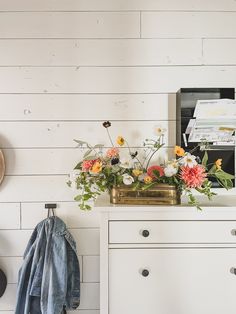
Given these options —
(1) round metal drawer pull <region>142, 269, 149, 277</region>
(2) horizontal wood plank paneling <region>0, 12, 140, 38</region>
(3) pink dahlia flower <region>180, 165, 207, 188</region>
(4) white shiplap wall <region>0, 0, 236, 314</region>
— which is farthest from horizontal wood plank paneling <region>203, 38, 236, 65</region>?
(1) round metal drawer pull <region>142, 269, 149, 277</region>

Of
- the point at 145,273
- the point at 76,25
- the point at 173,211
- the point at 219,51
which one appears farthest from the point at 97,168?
the point at 219,51

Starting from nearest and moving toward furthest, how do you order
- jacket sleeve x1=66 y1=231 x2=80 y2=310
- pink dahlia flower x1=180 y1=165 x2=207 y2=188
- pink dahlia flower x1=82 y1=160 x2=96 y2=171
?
pink dahlia flower x1=180 y1=165 x2=207 y2=188
pink dahlia flower x1=82 y1=160 x2=96 y2=171
jacket sleeve x1=66 y1=231 x2=80 y2=310

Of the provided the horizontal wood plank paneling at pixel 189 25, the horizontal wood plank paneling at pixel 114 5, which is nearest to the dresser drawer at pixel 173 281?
the horizontal wood plank paneling at pixel 189 25

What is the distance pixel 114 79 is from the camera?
1529 mm

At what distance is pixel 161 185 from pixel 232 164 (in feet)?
1.56

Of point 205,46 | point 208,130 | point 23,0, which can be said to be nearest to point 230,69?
point 205,46

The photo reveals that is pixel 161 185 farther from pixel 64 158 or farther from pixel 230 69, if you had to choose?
pixel 230 69

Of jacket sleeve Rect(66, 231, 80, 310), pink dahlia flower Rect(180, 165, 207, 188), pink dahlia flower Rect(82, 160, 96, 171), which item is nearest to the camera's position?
pink dahlia flower Rect(180, 165, 207, 188)

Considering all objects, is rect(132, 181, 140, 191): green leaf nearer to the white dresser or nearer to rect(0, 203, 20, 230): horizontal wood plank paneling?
the white dresser

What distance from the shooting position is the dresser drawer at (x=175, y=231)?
120 centimetres

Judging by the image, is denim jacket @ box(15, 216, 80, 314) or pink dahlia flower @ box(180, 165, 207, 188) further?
denim jacket @ box(15, 216, 80, 314)

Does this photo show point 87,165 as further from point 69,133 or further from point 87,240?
point 87,240

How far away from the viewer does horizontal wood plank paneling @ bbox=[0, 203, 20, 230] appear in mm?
1526

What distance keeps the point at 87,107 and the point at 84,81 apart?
130 mm
